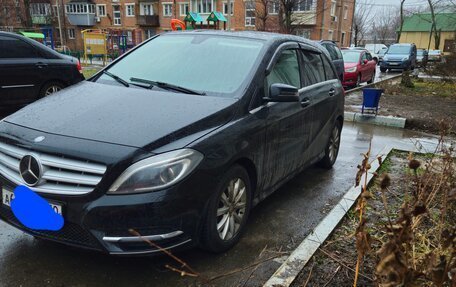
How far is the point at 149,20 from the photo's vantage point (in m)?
51.8

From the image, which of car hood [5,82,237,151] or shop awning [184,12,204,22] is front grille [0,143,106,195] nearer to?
car hood [5,82,237,151]

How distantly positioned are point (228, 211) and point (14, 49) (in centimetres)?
694

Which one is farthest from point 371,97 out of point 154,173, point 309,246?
point 154,173

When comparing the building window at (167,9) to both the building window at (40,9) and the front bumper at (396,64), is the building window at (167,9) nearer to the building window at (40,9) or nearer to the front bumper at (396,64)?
the building window at (40,9)

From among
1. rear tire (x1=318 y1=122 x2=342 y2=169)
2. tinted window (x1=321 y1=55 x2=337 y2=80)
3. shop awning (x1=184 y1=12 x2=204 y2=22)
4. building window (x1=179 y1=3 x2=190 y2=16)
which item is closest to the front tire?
rear tire (x1=318 y1=122 x2=342 y2=169)

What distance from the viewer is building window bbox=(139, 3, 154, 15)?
5284cm

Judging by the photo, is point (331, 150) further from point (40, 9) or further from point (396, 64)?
point (40, 9)

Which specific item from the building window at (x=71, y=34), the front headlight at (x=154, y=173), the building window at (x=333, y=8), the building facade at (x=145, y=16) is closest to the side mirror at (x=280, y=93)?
the front headlight at (x=154, y=173)

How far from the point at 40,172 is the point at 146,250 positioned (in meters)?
0.87

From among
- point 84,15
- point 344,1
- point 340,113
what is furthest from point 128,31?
point 340,113

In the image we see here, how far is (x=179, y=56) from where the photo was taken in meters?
3.97

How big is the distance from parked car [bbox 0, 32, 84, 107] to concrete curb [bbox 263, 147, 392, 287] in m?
6.73

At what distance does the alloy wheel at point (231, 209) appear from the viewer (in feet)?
10.3

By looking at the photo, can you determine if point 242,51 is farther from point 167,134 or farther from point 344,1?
point 344,1
